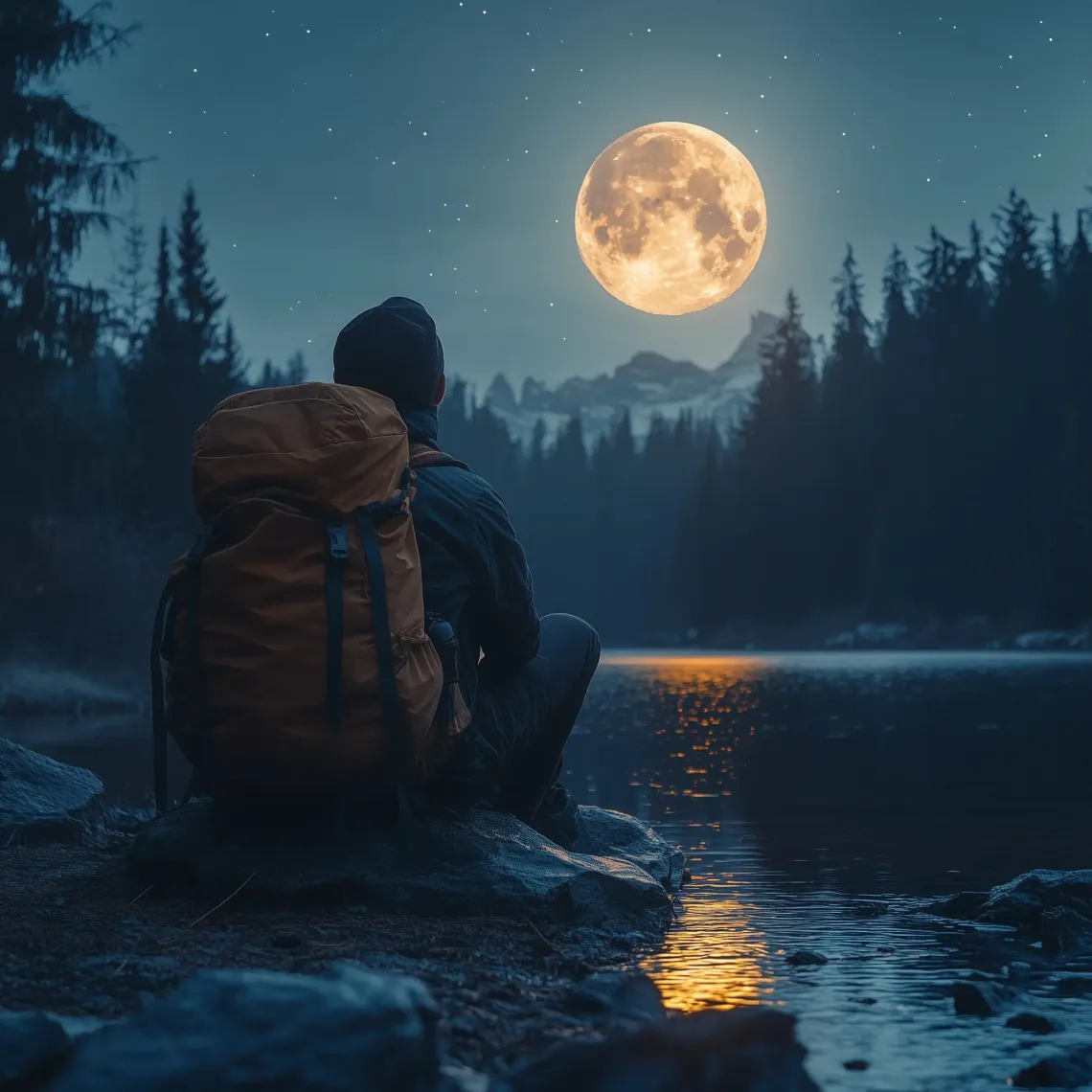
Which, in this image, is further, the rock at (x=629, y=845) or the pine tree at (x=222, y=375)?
the pine tree at (x=222, y=375)

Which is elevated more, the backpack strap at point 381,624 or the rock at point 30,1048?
the backpack strap at point 381,624

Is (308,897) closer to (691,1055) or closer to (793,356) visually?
(691,1055)

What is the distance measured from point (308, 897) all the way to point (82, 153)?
14.6m

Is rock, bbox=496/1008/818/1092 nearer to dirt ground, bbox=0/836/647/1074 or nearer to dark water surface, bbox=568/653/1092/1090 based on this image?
dirt ground, bbox=0/836/647/1074

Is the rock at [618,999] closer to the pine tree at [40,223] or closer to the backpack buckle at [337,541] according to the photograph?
the backpack buckle at [337,541]

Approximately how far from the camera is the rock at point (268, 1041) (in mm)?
1896

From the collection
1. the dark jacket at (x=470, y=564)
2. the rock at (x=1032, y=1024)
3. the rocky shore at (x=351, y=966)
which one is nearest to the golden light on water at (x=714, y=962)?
the rocky shore at (x=351, y=966)

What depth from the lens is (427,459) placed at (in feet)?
12.1

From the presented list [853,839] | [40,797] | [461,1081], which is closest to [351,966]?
[461,1081]

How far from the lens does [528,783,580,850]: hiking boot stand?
4414 mm

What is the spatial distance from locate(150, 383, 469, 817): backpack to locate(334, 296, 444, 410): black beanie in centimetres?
52

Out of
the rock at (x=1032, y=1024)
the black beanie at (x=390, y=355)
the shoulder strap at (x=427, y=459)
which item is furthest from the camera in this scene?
the black beanie at (x=390, y=355)

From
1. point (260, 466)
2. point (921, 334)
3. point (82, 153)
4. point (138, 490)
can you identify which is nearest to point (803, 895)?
point (260, 466)

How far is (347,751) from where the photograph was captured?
3184 millimetres
